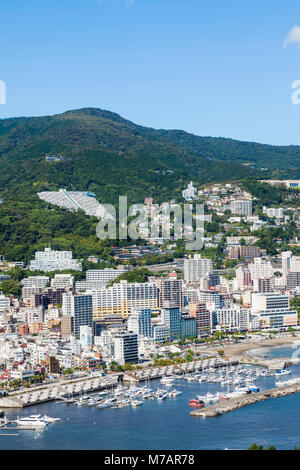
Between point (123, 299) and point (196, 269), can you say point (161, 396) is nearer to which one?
point (123, 299)

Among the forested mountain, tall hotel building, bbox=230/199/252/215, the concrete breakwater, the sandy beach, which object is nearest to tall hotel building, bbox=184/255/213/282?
the forested mountain

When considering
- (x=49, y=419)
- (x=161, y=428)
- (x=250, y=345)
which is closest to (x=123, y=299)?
(x=250, y=345)

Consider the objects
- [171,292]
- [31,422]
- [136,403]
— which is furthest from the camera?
[171,292]

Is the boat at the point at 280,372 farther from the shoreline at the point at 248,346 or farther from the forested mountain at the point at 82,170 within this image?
the forested mountain at the point at 82,170

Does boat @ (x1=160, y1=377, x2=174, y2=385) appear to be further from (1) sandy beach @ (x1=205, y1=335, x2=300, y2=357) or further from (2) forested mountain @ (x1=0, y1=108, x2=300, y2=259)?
(2) forested mountain @ (x1=0, y1=108, x2=300, y2=259)

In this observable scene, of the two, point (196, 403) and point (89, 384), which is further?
point (89, 384)

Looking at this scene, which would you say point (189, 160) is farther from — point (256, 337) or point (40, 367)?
point (40, 367)

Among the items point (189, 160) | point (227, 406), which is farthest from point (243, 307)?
point (189, 160)
